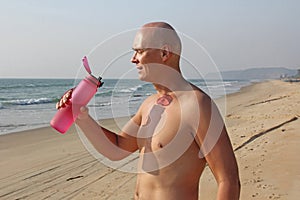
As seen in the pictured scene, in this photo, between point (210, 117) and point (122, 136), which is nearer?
point (210, 117)

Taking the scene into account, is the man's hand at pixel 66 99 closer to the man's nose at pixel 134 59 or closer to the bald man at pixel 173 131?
the bald man at pixel 173 131

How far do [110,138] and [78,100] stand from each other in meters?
0.31

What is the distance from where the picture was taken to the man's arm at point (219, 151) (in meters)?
1.78

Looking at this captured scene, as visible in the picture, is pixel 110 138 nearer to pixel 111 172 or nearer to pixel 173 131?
pixel 173 131

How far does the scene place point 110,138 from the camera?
2.27 meters

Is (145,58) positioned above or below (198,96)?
above

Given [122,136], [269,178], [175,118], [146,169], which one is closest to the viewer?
[175,118]

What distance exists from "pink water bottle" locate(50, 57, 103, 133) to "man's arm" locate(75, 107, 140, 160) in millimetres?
55

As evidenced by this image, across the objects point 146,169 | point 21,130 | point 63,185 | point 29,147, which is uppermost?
point 146,169

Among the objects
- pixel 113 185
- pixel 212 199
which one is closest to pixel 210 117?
pixel 212 199

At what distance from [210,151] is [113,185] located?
529 centimetres

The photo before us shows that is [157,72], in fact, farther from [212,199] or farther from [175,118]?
[212,199]

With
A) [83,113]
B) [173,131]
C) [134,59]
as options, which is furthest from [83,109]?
[173,131]

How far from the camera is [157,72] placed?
196 cm
